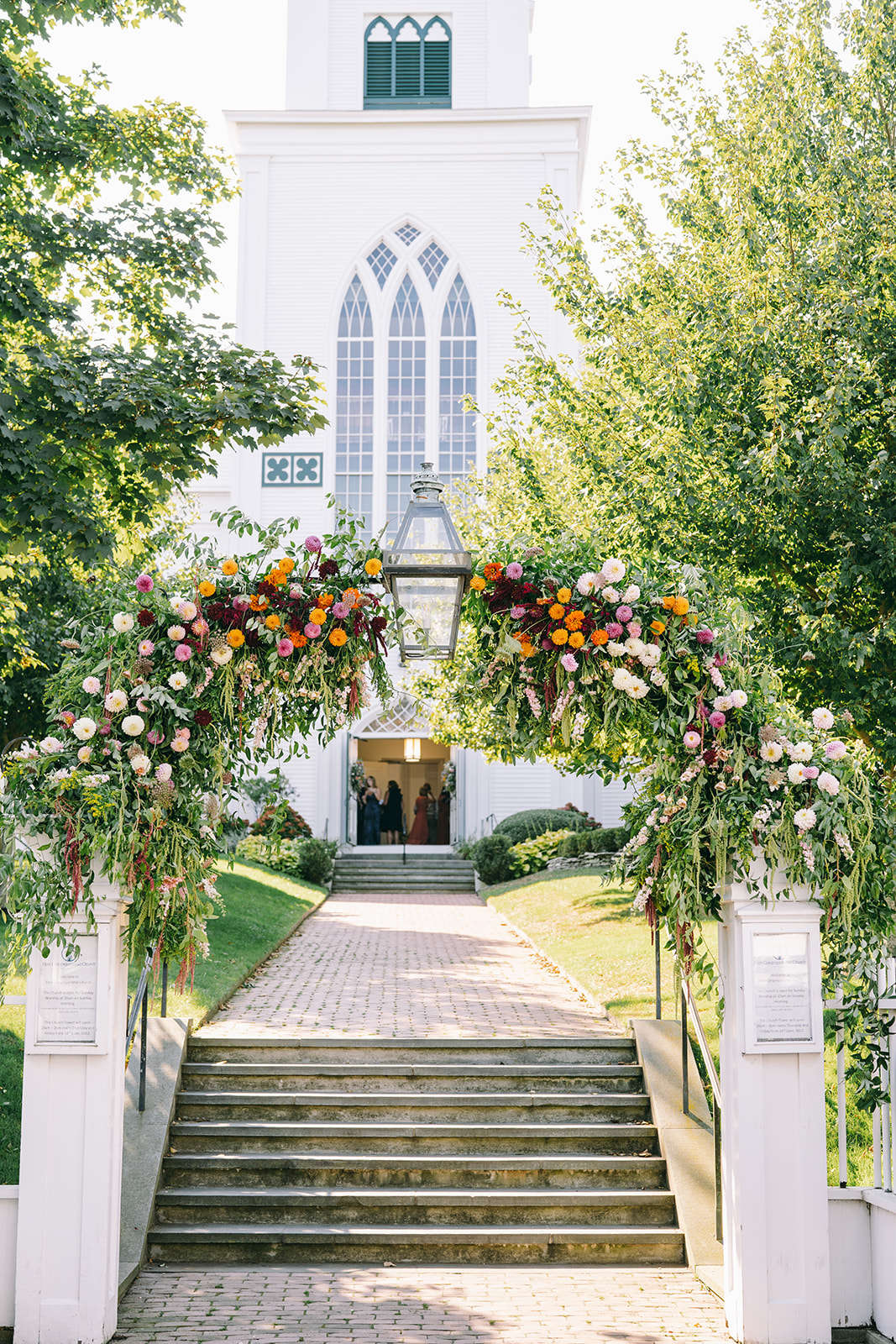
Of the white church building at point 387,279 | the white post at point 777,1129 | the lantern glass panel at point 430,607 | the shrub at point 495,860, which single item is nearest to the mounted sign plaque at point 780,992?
the white post at point 777,1129

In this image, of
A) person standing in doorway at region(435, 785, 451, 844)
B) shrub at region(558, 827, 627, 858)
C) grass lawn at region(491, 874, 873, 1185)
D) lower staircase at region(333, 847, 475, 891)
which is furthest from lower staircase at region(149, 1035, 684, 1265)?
person standing in doorway at region(435, 785, 451, 844)

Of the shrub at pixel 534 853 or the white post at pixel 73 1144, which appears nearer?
the white post at pixel 73 1144

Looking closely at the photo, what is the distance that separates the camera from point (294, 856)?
21.8 meters

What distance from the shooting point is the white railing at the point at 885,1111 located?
221 inches

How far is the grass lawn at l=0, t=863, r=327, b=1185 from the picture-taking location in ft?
24.8

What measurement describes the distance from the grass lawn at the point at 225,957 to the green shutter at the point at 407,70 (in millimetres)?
19219

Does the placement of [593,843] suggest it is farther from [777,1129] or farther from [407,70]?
[407,70]

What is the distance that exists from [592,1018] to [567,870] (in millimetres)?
10122

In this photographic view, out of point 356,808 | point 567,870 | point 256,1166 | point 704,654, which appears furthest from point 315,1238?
point 356,808

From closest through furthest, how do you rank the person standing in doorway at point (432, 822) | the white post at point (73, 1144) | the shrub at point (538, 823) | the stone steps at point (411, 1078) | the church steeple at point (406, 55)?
1. the white post at point (73, 1144)
2. the stone steps at point (411, 1078)
3. the shrub at point (538, 823)
4. the church steeple at point (406, 55)
5. the person standing in doorway at point (432, 822)

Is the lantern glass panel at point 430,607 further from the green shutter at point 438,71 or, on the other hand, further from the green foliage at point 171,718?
the green shutter at point 438,71

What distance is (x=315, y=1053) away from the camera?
340 inches

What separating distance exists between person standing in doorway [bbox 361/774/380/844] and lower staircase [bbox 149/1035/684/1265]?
17.3 meters

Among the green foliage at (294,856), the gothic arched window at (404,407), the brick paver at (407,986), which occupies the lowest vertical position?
the brick paver at (407,986)
